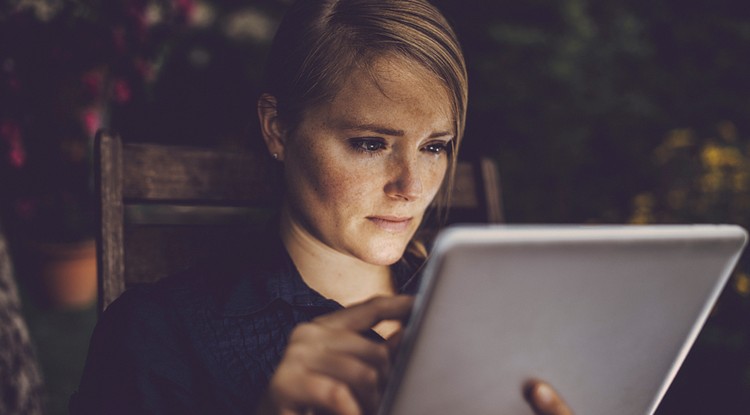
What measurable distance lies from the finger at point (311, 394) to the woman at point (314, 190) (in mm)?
277

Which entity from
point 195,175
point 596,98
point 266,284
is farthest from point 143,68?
point 596,98

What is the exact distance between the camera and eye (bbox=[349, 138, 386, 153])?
96 centimetres

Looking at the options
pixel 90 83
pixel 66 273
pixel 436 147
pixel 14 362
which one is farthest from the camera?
pixel 66 273

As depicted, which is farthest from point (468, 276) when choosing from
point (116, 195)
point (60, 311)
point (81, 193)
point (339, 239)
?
point (60, 311)

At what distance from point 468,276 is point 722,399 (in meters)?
1.95

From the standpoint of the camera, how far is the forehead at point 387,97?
3.05ft

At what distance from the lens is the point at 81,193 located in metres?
3.30

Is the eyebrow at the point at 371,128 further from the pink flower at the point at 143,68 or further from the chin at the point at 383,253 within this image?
the pink flower at the point at 143,68

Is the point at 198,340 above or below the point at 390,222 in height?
below

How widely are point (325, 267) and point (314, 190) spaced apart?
19 centimetres

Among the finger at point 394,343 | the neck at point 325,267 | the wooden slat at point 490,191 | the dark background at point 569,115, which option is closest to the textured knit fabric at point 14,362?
the dark background at point 569,115

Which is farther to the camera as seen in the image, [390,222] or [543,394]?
[390,222]

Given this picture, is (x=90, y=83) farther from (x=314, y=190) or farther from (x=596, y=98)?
(x=596, y=98)

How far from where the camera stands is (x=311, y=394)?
2.09 feet
